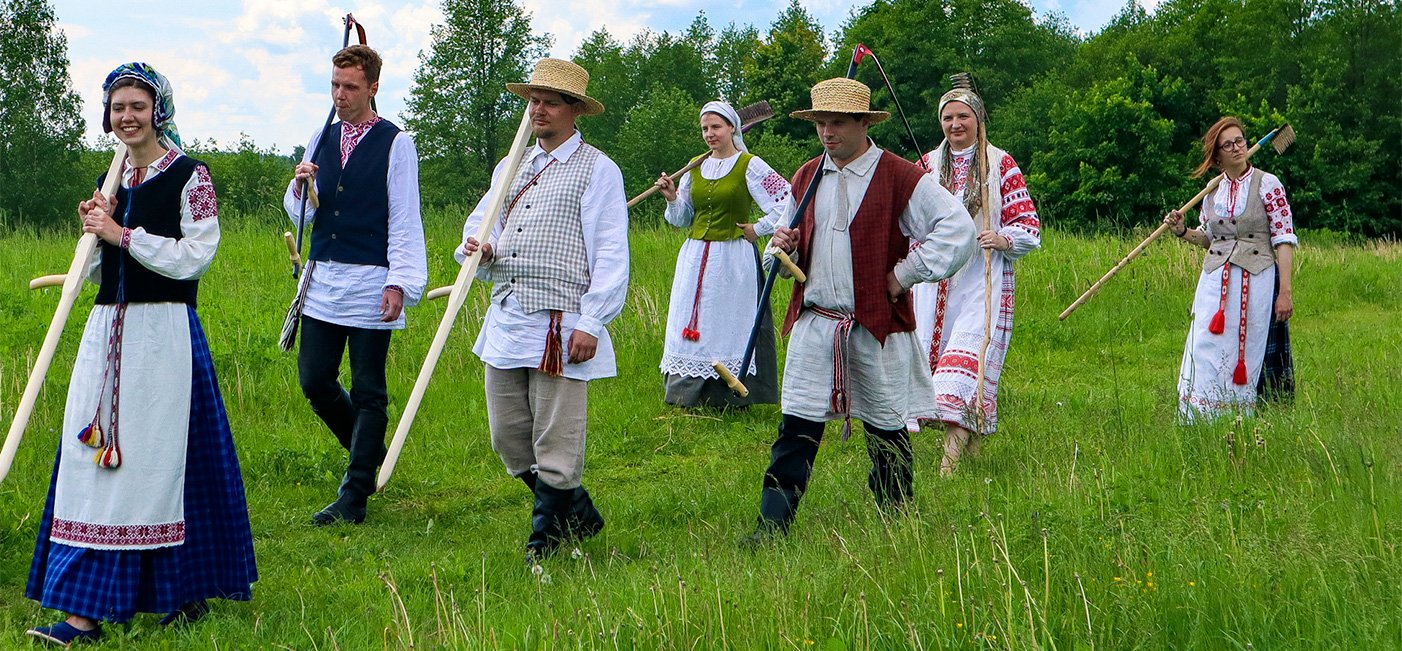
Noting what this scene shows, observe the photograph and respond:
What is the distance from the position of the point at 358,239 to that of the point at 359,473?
3.77ft

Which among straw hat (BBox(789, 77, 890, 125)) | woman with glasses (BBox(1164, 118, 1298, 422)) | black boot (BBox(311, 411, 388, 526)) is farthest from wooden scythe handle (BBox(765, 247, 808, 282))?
A: woman with glasses (BBox(1164, 118, 1298, 422))

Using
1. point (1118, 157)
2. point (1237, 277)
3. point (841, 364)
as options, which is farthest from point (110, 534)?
point (1118, 157)

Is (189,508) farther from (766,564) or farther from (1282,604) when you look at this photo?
(1282,604)

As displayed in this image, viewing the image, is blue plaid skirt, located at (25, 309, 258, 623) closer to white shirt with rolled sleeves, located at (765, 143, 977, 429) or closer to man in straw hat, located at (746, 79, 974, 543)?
man in straw hat, located at (746, 79, 974, 543)

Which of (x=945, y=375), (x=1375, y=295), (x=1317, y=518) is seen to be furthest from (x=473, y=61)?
(x=1317, y=518)

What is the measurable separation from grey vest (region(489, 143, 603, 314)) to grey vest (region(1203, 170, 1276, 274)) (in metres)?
4.35

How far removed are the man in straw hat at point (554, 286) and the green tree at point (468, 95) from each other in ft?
106

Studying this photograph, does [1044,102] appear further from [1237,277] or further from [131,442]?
[131,442]

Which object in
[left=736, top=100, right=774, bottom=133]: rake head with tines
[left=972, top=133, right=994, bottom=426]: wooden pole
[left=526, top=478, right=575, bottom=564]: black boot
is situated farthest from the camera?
[left=736, top=100, right=774, bottom=133]: rake head with tines

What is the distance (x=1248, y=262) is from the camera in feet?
25.8

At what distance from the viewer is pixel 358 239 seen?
625cm

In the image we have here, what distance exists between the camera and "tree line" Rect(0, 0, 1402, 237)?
3734 centimetres

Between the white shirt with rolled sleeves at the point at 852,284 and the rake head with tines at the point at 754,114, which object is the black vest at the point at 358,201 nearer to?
the white shirt with rolled sleeves at the point at 852,284

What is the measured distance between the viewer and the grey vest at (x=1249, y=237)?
7.85 metres
